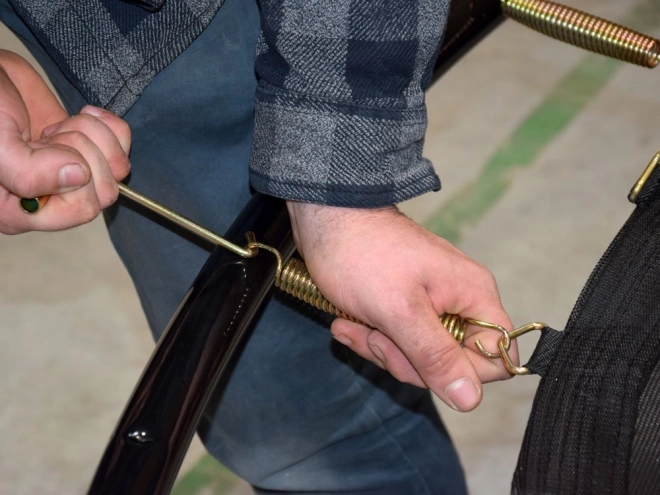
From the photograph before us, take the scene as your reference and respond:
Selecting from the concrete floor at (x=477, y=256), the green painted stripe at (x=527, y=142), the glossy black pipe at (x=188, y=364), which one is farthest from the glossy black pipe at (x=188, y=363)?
the green painted stripe at (x=527, y=142)

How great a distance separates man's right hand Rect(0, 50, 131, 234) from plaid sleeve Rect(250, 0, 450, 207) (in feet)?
0.34

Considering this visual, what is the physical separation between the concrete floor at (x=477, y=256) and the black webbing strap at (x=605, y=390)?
2.34ft

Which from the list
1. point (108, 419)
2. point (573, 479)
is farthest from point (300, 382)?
point (108, 419)

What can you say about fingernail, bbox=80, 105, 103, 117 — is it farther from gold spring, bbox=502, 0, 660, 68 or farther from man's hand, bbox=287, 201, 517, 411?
gold spring, bbox=502, 0, 660, 68

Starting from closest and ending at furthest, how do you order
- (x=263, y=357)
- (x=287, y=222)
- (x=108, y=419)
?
1. (x=287, y=222)
2. (x=263, y=357)
3. (x=108, y=419)

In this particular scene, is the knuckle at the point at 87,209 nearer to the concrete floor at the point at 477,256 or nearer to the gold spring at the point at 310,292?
the gold spring at the point at 310,292

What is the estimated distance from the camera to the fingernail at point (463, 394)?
51 centimetres

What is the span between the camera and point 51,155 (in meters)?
0.49

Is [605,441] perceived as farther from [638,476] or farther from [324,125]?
[324,125]

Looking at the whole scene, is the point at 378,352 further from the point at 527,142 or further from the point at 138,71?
the point at 527,142

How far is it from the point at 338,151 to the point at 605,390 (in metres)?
0.20

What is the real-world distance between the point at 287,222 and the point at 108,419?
81 cm

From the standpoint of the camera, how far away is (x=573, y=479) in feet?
1.49

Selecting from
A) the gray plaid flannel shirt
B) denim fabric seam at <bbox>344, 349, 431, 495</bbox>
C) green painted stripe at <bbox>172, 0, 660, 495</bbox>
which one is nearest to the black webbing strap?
the gray plaid flannel shirt
